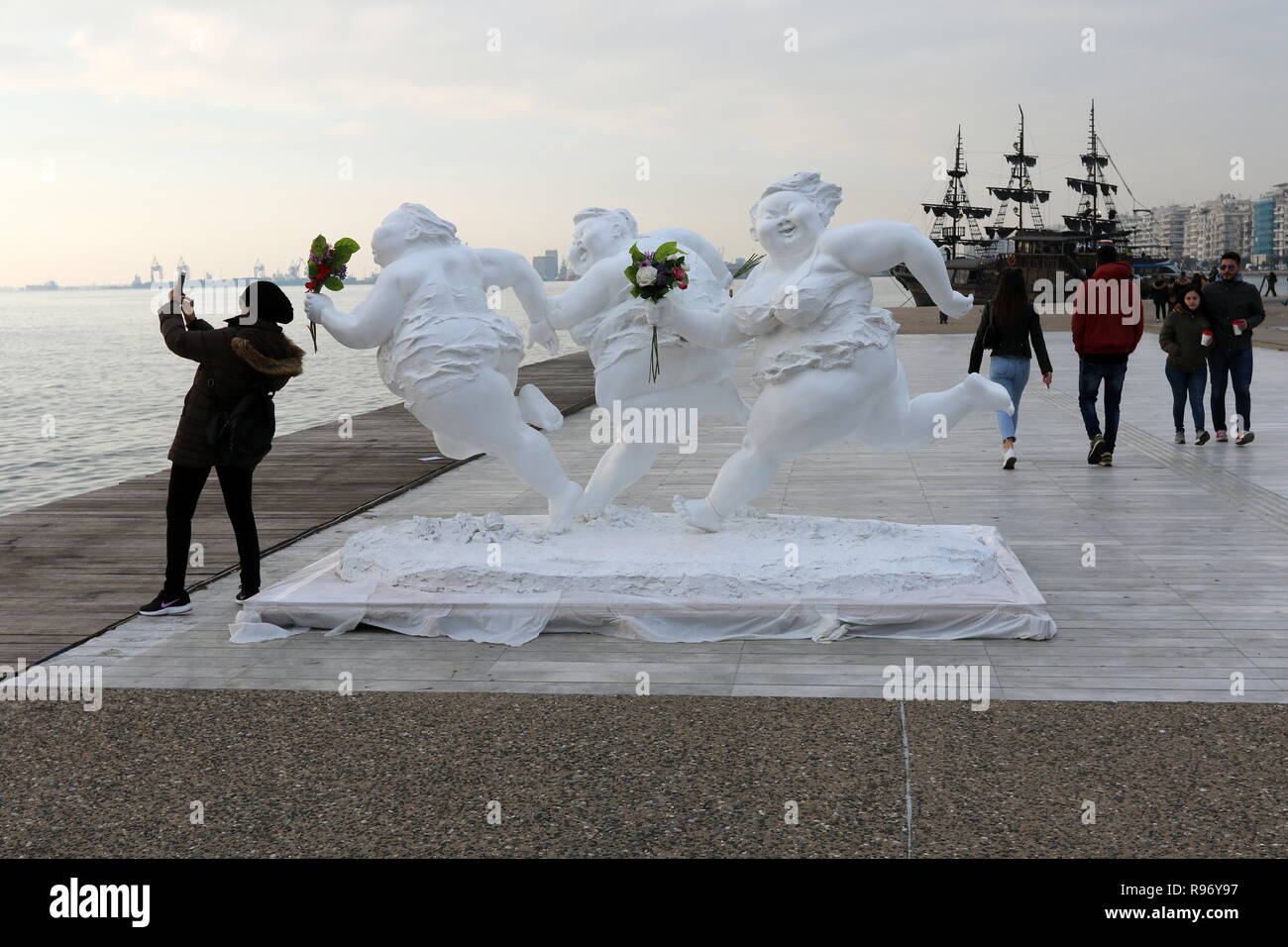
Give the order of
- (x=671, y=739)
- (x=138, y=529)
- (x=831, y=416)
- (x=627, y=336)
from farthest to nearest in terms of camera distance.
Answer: (x=138, y=529) < (x=627, y=336) < (x=831, y=416) < (x=671, y=739)

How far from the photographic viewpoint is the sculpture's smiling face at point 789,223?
522 centimetres

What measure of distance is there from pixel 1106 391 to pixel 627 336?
4.98 meters

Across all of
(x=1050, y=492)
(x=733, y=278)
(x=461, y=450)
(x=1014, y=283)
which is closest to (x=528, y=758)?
(x=461, y=450)

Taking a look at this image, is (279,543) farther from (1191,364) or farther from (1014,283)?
(1191,364)

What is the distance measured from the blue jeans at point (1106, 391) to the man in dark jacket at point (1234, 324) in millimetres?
1051

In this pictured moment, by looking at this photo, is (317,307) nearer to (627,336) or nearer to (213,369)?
(213,369)

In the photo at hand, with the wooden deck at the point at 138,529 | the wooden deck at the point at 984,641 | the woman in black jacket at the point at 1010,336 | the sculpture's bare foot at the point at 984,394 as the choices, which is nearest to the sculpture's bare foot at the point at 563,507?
the wooden deck at the point at 984,641

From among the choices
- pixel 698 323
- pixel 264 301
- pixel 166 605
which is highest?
pixel 264 301

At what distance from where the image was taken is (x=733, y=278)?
612cm

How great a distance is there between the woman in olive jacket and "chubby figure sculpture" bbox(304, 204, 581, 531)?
20.9ft

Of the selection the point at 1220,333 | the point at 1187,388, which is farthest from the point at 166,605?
the point at 1187,388

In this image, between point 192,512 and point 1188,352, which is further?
point 1188,352

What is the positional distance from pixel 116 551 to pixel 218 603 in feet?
4.96

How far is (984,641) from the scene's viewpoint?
4836 millimetres
